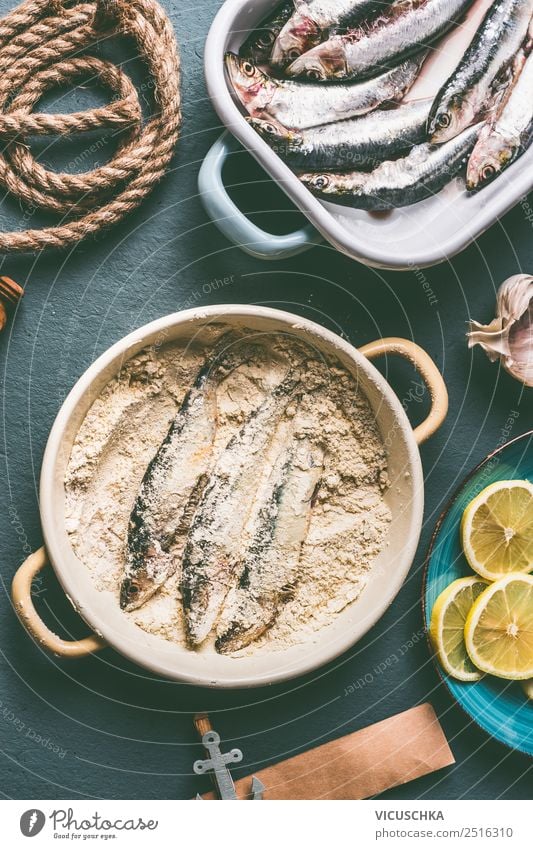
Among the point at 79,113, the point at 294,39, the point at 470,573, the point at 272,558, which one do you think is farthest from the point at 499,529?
the point at 79,113

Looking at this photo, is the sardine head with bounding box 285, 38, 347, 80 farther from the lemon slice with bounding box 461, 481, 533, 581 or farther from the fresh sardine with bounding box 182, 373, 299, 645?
the lemon slice with bounding box 461, 481, 533, 581

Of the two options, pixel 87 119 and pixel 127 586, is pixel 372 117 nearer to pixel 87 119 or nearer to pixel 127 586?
pixel 87 119

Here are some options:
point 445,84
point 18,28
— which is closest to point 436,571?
point 445,84

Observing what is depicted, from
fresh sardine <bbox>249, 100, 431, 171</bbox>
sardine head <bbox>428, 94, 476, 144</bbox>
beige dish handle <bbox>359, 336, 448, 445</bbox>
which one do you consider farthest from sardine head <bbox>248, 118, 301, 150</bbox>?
beige dish handle <bbox>359, 336, 448, 445</bbox>

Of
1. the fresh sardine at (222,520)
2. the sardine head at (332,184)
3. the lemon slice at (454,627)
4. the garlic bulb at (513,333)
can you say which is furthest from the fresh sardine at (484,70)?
the lemon slice at (454,627)

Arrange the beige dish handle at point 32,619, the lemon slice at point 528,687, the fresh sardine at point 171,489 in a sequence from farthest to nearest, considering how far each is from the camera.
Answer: the lemon slice at point 528,687
the fresh sardine at point 171,489
the beige dish handle at point 32,619

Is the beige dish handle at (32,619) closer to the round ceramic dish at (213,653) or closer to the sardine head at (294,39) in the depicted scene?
the round ceramic dish at (213,653)
